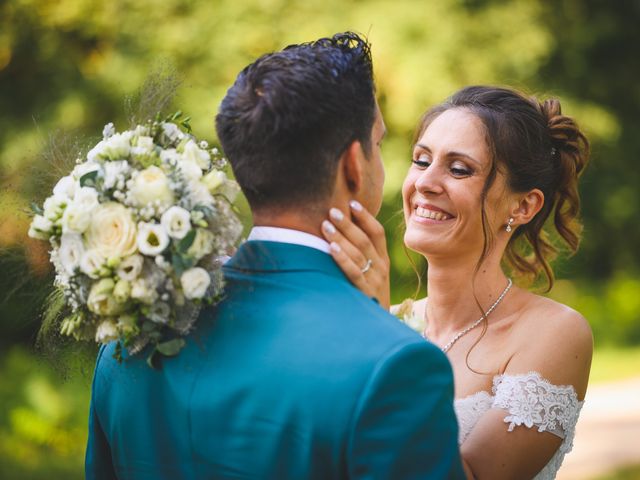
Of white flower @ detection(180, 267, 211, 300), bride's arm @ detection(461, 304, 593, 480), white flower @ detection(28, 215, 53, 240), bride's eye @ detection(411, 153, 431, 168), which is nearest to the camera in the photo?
white flower @ detection(180, 267, 211, 300)

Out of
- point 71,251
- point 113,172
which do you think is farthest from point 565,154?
point 71,251

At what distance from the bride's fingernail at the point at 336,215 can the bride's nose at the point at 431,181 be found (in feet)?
4.61

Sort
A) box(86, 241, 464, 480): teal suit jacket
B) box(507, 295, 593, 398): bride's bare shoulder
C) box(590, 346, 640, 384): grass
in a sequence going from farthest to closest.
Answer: box(590, 346, 640, 384): grass
box(507, 295, 593, 398): bride's bare shoulder
box(86, 241, 464, 480): teal suit jacket

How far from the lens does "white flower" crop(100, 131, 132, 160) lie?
2.11 metres

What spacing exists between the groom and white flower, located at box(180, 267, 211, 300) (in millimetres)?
147

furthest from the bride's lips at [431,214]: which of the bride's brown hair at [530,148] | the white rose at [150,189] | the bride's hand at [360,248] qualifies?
the white rose at [150,189]

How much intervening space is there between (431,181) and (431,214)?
0.14 m

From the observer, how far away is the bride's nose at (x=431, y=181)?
3459 millimetres

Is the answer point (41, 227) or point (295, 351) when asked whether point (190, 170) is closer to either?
point (41, 227)

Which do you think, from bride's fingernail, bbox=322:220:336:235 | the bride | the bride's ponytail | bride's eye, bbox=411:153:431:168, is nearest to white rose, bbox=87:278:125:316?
bride's fingernail, bbox=322:220:336:235

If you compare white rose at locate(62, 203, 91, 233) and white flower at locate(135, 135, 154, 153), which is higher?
white flower at locate(135, 135, 154, 153)

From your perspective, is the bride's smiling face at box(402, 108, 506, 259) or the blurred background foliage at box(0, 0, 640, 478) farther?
the blurred background foliage at box(0, 0, 640, 478)

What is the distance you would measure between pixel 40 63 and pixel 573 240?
8854mm

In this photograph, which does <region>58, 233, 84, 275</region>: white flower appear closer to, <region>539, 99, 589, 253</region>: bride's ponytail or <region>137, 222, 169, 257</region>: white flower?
<region>137, 222, 169, 257</region>: white flower
